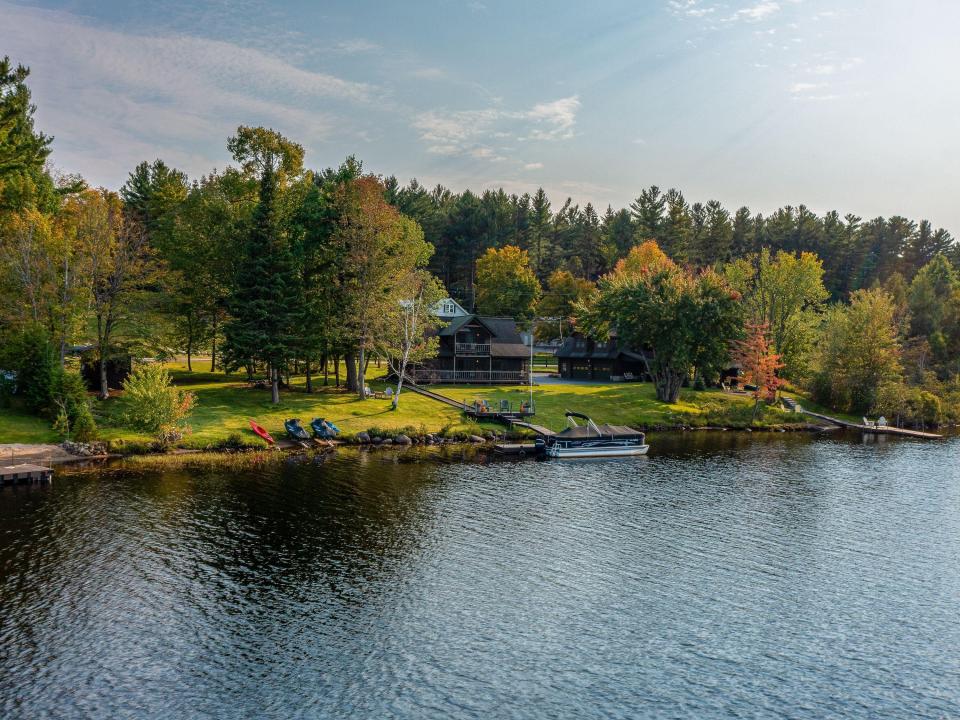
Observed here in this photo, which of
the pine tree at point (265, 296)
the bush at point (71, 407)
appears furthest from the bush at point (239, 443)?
the pine tree at point (265, 296)

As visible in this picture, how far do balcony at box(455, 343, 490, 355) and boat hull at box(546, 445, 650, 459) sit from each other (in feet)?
89.8

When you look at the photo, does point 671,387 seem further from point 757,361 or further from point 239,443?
point 239,443

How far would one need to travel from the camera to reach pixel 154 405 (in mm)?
48844

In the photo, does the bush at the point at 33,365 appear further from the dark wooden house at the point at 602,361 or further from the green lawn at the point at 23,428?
the dark wooden house at the point at 602,361

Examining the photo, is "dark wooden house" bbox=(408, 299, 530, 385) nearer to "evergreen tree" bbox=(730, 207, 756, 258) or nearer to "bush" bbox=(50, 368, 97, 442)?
"bush" bbox=(50, 368, 97, 442)

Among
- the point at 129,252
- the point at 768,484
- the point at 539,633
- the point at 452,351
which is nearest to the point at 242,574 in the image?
the point at 539,633

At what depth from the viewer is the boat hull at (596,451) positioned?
5442 centimetres

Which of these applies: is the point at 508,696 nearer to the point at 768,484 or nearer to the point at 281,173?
the point at 768,484

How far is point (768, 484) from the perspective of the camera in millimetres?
46594

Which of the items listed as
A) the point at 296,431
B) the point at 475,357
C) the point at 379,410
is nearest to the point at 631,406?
the point at 475,357

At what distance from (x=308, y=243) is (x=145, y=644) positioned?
4543 cm

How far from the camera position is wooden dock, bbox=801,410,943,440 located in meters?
67.9

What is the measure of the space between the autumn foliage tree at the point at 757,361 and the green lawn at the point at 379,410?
266 centimetres

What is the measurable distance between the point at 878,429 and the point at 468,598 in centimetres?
5805
